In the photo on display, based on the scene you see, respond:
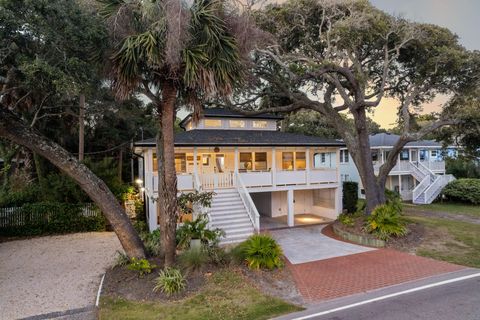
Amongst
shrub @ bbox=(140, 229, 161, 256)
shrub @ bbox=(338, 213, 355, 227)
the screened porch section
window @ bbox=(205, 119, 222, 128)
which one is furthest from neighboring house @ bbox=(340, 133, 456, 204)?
shrub @ bbox=(140, 229, 161, 256)

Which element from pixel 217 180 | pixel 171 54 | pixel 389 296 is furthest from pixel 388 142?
pixel 171 54

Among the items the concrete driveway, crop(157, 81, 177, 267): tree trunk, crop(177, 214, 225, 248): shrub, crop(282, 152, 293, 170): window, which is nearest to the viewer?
crop(157, 81, 177, 267): tree trunk

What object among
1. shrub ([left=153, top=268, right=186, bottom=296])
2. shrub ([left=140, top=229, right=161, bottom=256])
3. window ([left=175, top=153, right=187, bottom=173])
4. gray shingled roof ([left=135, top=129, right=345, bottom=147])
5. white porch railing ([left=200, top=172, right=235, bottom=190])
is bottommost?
shrub ([left=153, top=268, right=186, bottom=296])

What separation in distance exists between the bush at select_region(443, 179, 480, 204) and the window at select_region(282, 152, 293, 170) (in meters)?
15.1

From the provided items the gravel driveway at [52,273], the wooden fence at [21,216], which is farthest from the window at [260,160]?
the wooden fence at [21,216]

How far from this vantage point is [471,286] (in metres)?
8.05

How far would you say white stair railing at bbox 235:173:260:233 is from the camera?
13.8 meters

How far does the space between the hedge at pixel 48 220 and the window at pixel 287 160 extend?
11.5 meters

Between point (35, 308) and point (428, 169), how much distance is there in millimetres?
29405

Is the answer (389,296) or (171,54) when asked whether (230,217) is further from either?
(171,54)

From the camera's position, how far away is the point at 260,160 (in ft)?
66.9

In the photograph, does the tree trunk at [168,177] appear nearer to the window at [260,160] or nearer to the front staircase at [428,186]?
the window at [260,160]

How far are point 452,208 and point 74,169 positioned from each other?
81.3ft

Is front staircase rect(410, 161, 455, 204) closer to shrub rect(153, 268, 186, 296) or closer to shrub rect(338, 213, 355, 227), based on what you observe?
shrub rect(338, 213, 355, 227)
